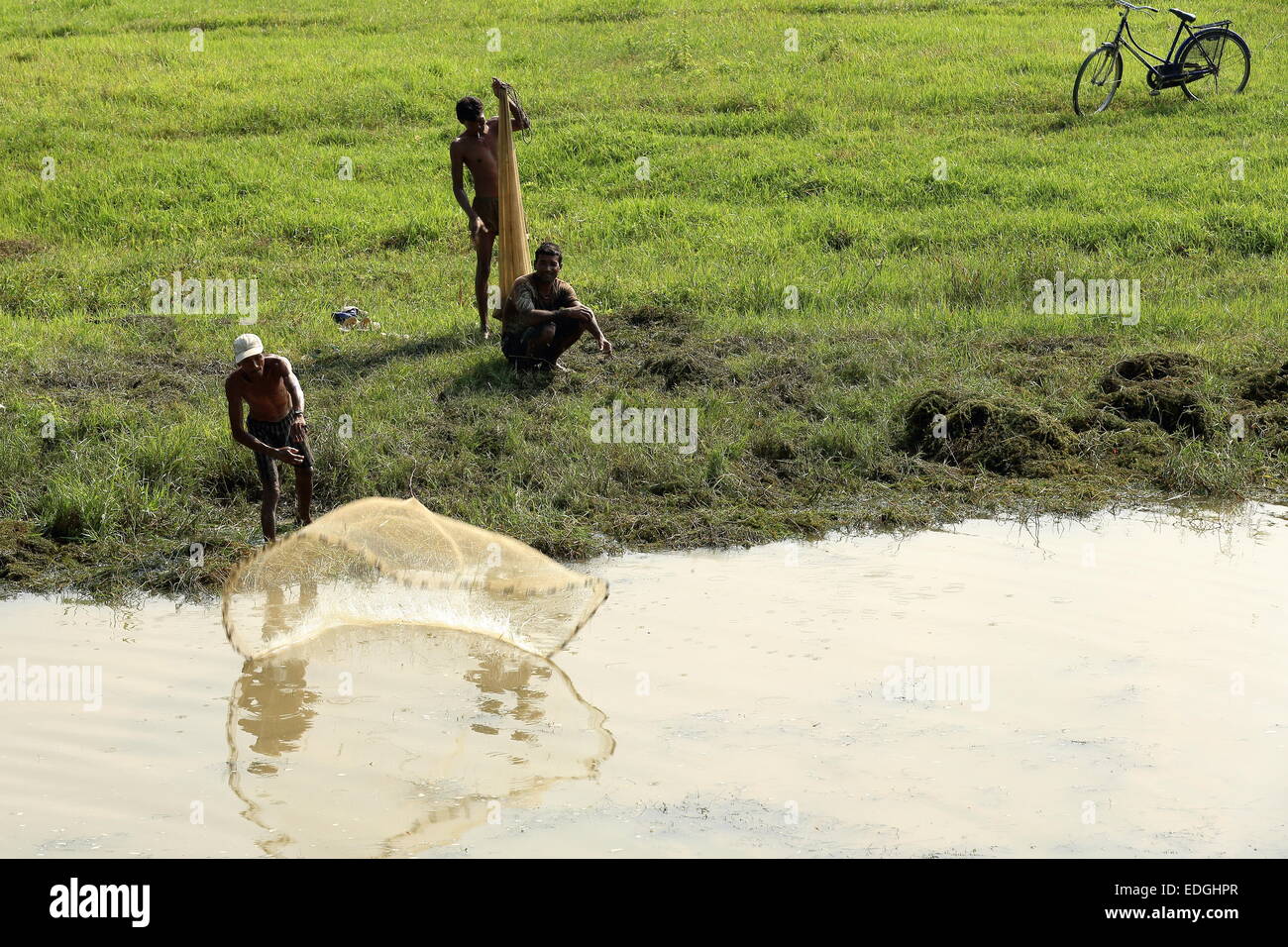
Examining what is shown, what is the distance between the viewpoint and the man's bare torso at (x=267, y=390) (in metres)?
6.59

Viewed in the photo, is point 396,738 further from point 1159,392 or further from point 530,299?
point 1159,392

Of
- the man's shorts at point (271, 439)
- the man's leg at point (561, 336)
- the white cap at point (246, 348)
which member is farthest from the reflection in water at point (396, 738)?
the man's leg at point (561, 336)

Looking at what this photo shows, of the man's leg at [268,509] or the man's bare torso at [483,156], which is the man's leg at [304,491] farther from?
the man's bare torso at [483,156]

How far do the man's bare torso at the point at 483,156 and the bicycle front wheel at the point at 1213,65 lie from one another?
937cm

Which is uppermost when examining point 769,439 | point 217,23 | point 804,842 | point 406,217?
point 217,23

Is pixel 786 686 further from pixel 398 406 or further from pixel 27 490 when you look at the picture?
pixel 27 490

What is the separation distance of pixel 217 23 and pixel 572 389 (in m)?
14.2

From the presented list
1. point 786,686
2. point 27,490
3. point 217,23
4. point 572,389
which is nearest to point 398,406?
point 572,389

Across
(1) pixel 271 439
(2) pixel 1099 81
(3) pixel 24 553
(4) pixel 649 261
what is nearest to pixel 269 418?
(1) pixel 271 439

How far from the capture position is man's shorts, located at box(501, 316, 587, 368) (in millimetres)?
9109

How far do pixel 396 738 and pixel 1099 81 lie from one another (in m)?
13.2

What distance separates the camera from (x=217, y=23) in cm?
2061

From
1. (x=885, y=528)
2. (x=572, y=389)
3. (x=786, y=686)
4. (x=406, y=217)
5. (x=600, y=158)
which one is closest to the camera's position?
(x=786, y=686)

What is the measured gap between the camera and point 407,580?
576 centimetres
